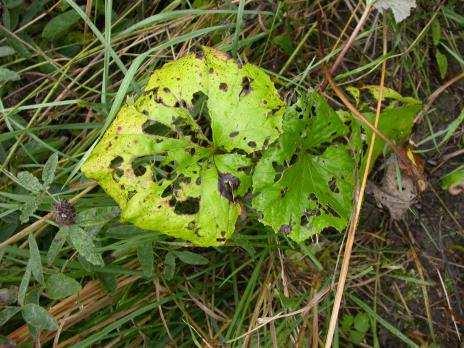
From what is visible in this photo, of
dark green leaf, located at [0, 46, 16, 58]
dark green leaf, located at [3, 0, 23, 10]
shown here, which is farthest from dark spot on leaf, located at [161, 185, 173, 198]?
dark green leaf, located at [3, 0, 23, 10]

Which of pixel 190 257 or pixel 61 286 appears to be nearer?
pixel 61 286

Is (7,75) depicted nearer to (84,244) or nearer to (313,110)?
(84,244)

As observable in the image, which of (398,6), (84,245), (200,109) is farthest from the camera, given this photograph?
(200,109)

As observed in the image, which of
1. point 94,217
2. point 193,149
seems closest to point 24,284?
point 94,217

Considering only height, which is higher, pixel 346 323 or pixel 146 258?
pixel 146 258

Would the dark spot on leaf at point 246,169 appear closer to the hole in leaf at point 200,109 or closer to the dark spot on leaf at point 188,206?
the dark spot on leaf at point 188,206

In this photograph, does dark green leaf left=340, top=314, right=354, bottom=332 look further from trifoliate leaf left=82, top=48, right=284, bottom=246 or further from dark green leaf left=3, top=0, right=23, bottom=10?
dark green leaf left=3, top=0, right=23, bottom=10
